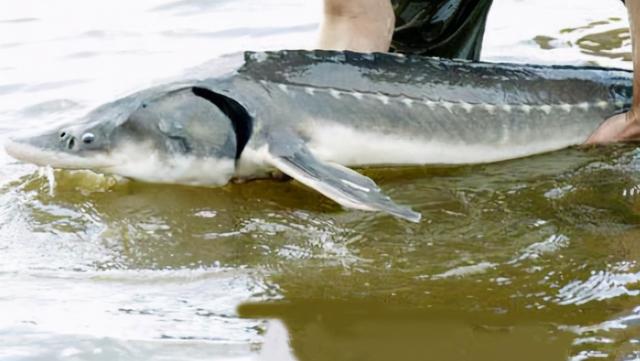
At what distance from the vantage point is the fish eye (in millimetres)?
3799

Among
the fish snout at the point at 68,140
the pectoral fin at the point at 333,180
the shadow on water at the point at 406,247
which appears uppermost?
the fish snout at the point at 68,140

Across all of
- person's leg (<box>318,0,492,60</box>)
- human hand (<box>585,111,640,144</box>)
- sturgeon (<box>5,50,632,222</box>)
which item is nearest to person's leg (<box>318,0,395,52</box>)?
sturgeon (<box>5,50,632,222</box>)

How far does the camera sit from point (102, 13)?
7270 millimetres

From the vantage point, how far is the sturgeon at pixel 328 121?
12.5 ft

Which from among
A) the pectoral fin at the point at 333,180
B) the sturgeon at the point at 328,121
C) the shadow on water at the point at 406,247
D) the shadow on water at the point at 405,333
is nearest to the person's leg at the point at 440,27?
the sturgeon at the point at 328,121

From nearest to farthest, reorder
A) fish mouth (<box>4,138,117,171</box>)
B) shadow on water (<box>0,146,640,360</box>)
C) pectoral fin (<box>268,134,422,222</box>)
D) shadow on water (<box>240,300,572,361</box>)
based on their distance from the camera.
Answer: shadow on water (<box>240,300,572,361</box>) → shadow on water (<box>0,146,640,360</box>) → pectoral fin (<box>268,134,422,222</box>) → fish mouth (<box>4,138,117,171</box>)

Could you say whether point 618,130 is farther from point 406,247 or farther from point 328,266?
Answer: point 328,266

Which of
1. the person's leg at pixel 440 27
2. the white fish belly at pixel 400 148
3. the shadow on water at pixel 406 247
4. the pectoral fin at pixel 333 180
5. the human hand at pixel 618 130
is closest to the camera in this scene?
the shadow on water at pixel 406 247

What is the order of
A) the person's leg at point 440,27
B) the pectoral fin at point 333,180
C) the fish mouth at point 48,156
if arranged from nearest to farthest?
the pectoral fin at point 333,180, the fish mouth at point 48,156, the person's leg at point 440,27

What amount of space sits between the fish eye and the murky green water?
23 centimetres

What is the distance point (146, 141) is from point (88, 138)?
185 millimetres

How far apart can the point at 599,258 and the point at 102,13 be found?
463 cm

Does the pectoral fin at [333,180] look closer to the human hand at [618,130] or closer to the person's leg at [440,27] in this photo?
the human hand at [618,130]

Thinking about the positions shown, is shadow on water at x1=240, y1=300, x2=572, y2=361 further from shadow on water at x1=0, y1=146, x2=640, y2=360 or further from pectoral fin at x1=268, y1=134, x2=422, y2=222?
pectoral fin at x1=268, y1=134, x2=422, y2=222
